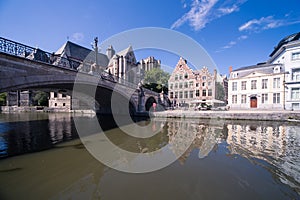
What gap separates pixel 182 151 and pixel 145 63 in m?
62.4

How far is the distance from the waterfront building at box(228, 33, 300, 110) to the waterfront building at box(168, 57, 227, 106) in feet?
27.2

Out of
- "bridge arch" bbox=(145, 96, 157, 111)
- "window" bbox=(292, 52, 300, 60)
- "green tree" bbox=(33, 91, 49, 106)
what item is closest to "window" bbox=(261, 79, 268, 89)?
"window" bbox=(292, 52, 300, 60)

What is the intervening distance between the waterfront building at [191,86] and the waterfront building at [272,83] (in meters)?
8.28

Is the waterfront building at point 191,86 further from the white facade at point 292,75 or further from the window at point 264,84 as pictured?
the white facade at point 292,75

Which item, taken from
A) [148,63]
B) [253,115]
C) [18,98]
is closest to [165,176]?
[253,115]

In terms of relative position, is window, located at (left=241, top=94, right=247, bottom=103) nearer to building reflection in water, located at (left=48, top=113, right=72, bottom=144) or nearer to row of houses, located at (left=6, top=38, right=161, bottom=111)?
row of houses, located at (left=6, top=38, right=161, bottom=111)

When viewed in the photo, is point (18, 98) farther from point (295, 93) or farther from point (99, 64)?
point (295, 93)

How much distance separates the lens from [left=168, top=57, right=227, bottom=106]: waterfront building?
37.3m

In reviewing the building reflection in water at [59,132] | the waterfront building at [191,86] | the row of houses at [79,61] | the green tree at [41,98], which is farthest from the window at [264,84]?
the green tree at [41,98]

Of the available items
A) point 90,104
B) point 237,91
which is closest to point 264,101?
point 237,91

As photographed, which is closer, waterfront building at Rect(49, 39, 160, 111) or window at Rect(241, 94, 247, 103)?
window at Rect(241, 94, 247, 103)

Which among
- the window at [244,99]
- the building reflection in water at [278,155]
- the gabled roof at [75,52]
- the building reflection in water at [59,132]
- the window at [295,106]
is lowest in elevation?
the building reflection in water at [59,132]

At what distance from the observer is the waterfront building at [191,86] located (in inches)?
1468

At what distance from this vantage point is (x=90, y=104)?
1320 inches
